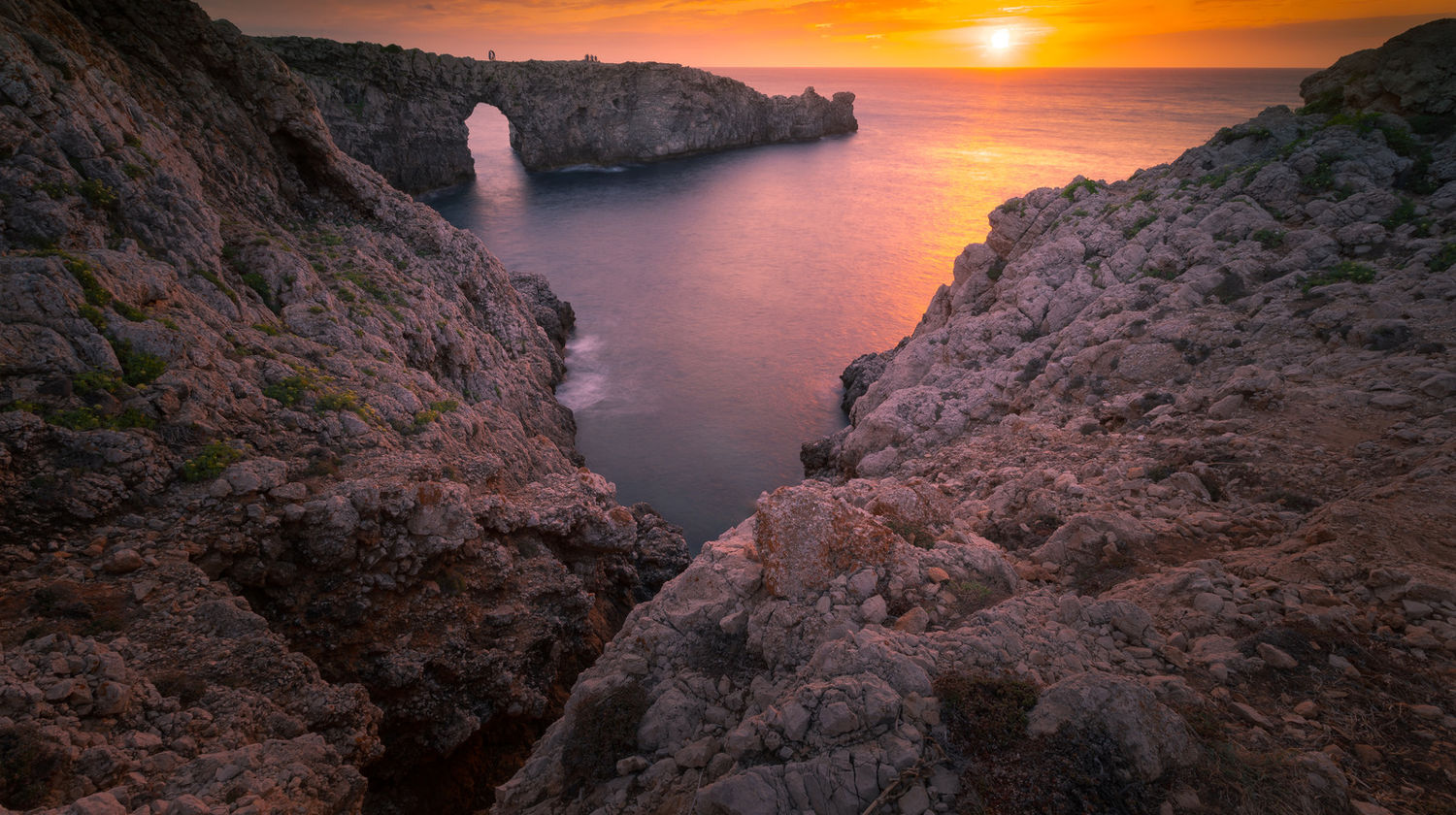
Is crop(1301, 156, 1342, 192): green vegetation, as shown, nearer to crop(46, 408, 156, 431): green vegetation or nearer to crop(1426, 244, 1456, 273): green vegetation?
crop(1426, 244, 1456, 273): green vegetation

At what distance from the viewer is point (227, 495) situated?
6.43 m

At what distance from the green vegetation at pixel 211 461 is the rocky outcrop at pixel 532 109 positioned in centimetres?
5238

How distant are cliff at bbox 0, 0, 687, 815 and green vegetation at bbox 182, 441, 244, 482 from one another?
0.07 feet

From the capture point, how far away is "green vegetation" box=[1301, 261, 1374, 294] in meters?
9.50

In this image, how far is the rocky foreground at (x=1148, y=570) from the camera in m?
4.21

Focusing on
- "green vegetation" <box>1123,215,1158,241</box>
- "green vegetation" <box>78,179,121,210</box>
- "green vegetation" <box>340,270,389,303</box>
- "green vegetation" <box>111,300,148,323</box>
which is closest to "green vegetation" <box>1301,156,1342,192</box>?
"green vegetation" <box>1123,215,1158,241</box>

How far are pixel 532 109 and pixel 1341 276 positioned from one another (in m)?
66.1

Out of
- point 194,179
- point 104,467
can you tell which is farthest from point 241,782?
point 194,179

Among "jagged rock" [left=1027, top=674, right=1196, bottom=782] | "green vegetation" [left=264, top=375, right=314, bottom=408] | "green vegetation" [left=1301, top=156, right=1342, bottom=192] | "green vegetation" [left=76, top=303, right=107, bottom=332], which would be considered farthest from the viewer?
"green vegetation" [left=1301, top=156, right=1342, bottom=192]

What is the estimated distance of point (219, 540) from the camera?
6.09 m

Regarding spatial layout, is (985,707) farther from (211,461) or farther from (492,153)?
(492,153)

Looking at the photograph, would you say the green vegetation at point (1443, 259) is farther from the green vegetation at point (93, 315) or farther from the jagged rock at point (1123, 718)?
the green vegetation at point (93, 315)

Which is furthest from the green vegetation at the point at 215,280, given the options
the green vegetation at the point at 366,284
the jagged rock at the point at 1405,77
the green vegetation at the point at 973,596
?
the jagged rock at the point at 1405,77

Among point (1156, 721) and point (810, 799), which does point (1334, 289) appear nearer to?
point (1156, 721)
